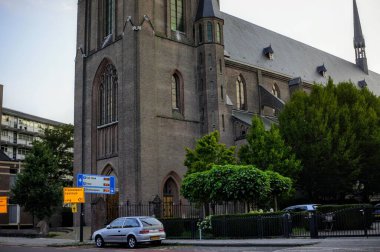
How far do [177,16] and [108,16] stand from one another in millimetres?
6031

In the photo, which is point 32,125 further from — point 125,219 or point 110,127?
point 125,219

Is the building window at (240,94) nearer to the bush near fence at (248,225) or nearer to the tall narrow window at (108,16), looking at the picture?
the tall narrow window at (108,16)

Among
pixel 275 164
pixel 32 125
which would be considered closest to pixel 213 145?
pixel 275 164

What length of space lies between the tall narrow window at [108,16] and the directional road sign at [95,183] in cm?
1911


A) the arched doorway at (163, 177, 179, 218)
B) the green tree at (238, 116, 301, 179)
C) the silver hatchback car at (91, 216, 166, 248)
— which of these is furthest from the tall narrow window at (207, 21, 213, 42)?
the silver hatchback car at (91, 216, 166, 248)

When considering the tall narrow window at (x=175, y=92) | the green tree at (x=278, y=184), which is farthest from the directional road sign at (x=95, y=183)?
the tall narrow window at (x=175, y=92)

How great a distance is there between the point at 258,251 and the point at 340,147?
2146 cm

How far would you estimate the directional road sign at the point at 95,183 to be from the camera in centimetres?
2422

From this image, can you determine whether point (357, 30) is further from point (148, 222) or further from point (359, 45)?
point (148, 222)

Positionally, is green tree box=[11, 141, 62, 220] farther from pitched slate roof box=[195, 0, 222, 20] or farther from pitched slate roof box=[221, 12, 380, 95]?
pitched slate roof box=[221, 12, 380, 95]

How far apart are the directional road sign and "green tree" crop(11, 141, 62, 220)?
33.4 feet

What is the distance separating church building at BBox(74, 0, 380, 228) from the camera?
35.8 m

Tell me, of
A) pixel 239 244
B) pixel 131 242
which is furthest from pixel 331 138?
pixel 131 242

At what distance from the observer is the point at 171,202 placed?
35719mm
